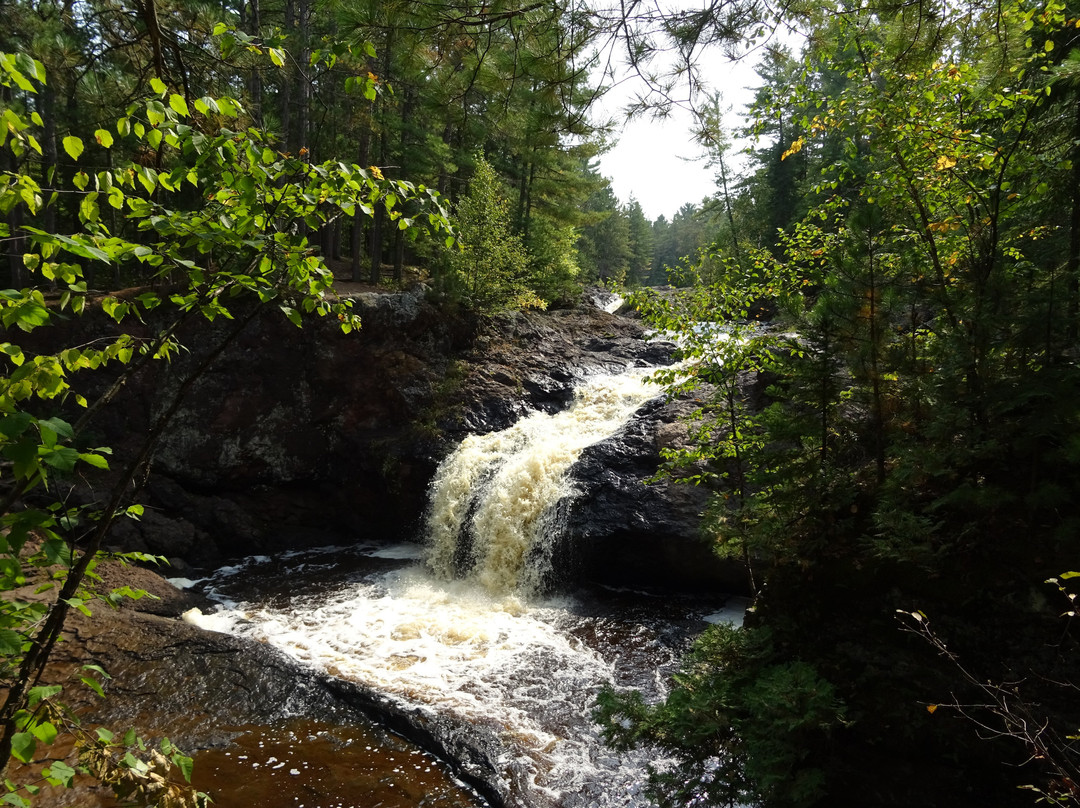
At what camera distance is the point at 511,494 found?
35.5 feet

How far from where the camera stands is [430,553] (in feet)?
36.9

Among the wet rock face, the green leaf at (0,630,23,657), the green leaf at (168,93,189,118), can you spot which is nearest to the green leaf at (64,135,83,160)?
the green leaf at (168,93,189,118)

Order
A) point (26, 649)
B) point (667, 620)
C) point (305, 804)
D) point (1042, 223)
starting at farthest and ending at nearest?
point (667, 620) → point (305, 804) → point (1042, 223) → point (26, 649)

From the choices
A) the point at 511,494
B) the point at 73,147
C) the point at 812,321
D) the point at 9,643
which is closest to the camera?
the point at 9,643

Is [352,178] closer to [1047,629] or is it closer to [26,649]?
[26,649]

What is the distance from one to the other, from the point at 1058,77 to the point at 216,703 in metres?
8.73

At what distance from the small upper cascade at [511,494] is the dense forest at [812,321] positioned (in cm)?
436

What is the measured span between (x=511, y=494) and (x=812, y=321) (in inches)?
278

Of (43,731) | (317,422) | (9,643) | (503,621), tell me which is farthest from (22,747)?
(317,422)

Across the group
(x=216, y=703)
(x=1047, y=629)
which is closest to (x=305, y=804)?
(x=216, y=703)

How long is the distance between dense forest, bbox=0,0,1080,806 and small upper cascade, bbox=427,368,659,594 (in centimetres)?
436

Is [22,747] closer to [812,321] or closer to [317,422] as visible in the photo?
[812,321]

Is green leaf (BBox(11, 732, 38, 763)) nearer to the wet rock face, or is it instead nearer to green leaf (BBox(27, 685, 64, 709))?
green leaf (BBox(27, 685, 64, 709))

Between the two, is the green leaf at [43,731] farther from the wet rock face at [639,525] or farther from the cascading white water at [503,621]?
the wet rock face at [639,525]
